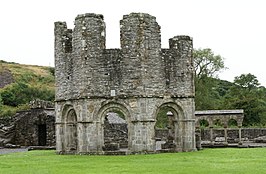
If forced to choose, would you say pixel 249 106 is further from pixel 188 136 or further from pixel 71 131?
pixel 71 131

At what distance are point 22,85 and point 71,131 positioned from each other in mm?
50704

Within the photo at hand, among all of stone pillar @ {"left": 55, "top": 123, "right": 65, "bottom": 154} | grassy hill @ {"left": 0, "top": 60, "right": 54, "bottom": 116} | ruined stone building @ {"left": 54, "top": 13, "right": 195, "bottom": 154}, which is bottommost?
stone pillar @ {"left": 55, "top": 123, "right": 65, "bottom": 154}

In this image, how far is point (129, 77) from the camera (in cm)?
3253

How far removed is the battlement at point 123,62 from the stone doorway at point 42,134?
48.4 ft

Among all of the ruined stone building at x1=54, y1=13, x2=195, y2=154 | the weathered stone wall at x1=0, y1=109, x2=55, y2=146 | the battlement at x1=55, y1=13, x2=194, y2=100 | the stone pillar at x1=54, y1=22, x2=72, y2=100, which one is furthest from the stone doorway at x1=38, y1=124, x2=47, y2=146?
the battlement at x1=55, y1=13, x2=194, y2=100

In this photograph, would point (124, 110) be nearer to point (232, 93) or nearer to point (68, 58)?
point (68, 58)

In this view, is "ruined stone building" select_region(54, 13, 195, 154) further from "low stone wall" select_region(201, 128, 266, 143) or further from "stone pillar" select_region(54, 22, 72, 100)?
"low stone wall" select_region(201, 128, 266, 143)

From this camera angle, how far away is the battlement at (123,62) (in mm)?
32469

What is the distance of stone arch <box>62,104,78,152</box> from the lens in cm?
3450

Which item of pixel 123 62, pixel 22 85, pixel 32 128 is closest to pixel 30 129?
pixel 32 128

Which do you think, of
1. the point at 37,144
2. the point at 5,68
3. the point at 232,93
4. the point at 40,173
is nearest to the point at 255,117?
the point at 232,93

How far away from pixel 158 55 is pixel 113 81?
3.04 metres

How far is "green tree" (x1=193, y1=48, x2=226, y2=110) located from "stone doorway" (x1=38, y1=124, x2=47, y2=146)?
1038 inches

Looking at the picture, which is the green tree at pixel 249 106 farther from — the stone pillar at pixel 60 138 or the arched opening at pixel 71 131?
the stone pillar at pixel 60 138
